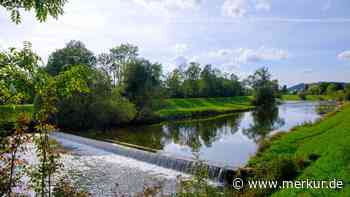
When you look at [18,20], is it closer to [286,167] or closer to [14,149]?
[14,149]

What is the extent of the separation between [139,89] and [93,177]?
2667cm

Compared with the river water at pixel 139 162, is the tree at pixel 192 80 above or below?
above

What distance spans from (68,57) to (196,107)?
2925 centimetres

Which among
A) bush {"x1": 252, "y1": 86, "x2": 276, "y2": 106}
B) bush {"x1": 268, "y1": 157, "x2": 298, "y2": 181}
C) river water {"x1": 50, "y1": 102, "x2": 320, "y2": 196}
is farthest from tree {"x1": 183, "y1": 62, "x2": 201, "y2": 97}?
bush {"x1": 268, "y1": 157, "x2": 298, "y2": 181}

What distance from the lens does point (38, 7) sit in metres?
3.67

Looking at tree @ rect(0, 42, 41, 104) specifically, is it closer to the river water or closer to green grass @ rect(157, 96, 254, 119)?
the river water

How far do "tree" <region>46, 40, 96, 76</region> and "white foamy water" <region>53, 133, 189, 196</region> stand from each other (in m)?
25.7

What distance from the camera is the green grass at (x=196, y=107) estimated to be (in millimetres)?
45000

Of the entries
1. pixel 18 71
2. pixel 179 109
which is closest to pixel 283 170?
pixel 18 71

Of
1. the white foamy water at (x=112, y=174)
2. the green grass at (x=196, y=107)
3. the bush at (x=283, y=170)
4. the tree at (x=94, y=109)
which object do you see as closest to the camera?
the bush at (x=283, y=170)

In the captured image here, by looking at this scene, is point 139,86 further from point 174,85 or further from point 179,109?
point 174,85

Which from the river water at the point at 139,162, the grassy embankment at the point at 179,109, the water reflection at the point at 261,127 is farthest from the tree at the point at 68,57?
the water reflection at the point at 261,127

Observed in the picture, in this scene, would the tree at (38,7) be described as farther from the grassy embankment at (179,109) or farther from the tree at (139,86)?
the tree at (139,86)

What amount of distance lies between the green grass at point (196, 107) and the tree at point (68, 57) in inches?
568
